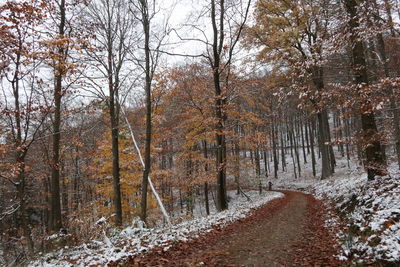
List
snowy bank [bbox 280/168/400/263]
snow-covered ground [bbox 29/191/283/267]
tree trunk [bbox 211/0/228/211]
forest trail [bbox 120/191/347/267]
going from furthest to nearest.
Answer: tree trunk [bbox 211/0/228/211]
snow-covered ground [bbox 29/191/283/267]
forest trail [bbox 120/191/347/267]
snowy bank [bbox 280/168/400/263]

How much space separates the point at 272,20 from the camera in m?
18.9

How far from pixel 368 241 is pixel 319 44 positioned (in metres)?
5.39

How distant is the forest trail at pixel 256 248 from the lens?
5328mm

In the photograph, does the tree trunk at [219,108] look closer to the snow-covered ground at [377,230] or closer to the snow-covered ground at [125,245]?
the snow-covered ground at [125,245]

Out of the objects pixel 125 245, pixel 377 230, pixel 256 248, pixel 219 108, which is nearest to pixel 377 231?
pixel 377 230

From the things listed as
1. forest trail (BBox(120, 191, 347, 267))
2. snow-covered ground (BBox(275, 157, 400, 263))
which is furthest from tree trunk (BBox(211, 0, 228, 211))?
snow-covered ground (BBox(275, 157, 400, 263))

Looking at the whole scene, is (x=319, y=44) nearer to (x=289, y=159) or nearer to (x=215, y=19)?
(x=215, y=19)

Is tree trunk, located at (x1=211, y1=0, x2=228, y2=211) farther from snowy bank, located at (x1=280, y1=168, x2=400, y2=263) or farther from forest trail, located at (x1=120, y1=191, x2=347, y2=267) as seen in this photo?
snowy bank, located at (x1=280, y1=168, x2=400, y2=263)

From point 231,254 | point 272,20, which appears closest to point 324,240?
point 231,254

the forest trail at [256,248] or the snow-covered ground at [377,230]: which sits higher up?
the snow-covered ground at [377,230]

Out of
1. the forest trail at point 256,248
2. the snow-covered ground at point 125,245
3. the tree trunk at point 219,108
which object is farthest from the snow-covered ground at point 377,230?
the tree trunk at point 219,108

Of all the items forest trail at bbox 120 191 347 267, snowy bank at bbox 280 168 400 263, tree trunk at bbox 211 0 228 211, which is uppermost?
tree trunk at bbox 211 0 228 211

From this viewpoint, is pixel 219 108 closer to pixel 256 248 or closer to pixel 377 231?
pixel 256 248

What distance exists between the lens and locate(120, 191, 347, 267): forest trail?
210 inches
